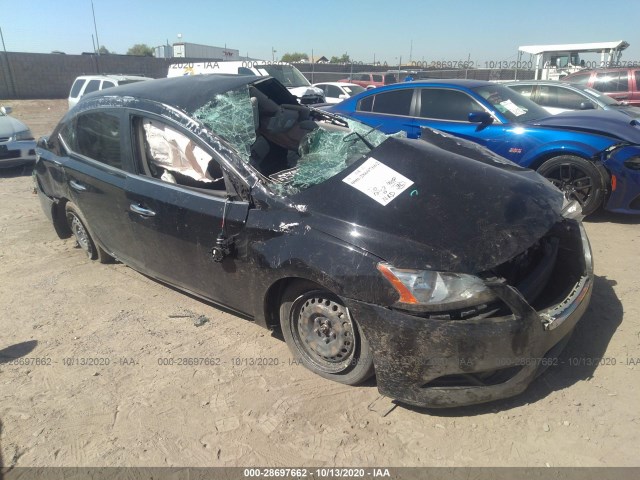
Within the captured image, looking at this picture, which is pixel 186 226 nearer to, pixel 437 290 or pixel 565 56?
pixel 437 290

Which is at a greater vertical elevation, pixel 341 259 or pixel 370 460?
pixel 341 259

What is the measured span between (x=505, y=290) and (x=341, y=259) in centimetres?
84

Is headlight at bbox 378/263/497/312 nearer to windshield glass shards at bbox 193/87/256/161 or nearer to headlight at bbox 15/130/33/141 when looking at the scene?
windshield glass shards at bbox 193/87/256/161

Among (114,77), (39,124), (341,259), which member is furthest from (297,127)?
(39,124)

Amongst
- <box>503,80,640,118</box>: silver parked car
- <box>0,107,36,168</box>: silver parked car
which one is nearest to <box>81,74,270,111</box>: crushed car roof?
<box>0,107,36,168</box>: silver parked car

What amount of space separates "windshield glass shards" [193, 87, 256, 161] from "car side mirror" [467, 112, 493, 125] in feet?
9.73

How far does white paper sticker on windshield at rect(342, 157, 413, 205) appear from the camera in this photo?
2701 mm

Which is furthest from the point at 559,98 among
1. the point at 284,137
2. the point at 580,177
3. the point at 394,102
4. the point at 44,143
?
the point at 44,143

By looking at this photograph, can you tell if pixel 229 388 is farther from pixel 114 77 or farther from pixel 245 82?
pixel 114 77

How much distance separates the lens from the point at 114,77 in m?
11.9

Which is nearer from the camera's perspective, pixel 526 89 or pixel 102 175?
→ pixel 102 175

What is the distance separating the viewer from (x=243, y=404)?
2699mm

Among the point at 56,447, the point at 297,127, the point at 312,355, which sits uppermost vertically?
the point at 297,127

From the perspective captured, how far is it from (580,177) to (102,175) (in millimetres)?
4826
